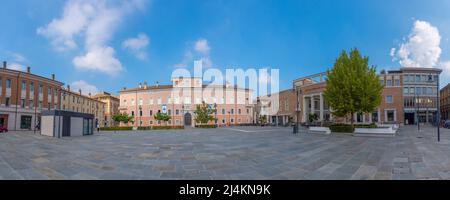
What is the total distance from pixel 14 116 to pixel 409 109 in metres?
83.5

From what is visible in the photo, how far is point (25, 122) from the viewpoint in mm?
38062

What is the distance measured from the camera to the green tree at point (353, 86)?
20.6 m

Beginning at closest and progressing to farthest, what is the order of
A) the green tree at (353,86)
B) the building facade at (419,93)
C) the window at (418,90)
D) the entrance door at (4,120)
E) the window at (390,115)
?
the green tree at (353,86) < the entrance door at (4,120) < the window at (390,115) < the building facade at (419,93) < the window at (418,90)

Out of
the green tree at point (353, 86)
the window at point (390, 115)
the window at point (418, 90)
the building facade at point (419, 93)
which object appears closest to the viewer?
the green tree at point (353, 86)

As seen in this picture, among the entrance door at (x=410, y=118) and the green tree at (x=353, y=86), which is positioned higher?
the green tree at (x=353, y=86)

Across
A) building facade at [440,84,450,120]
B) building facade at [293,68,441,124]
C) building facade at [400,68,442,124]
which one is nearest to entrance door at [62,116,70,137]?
building facade at [293,68,441,124]

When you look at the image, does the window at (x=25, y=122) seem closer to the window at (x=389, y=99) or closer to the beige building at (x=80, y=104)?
the beige building at (x=80, y=104)

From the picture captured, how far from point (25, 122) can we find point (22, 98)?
4.20 meters

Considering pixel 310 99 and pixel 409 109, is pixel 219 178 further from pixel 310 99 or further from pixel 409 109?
pixel 409 109

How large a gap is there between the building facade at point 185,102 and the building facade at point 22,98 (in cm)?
2004

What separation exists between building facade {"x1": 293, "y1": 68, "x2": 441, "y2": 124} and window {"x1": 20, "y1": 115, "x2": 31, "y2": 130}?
178ft

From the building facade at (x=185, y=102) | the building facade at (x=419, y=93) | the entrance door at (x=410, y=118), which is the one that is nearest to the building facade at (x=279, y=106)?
the building facade at (x=185, y=102)

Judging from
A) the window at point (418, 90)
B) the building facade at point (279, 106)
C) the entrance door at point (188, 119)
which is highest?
the window at point (418, 90)

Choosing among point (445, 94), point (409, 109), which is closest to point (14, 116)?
point (409, 109)
